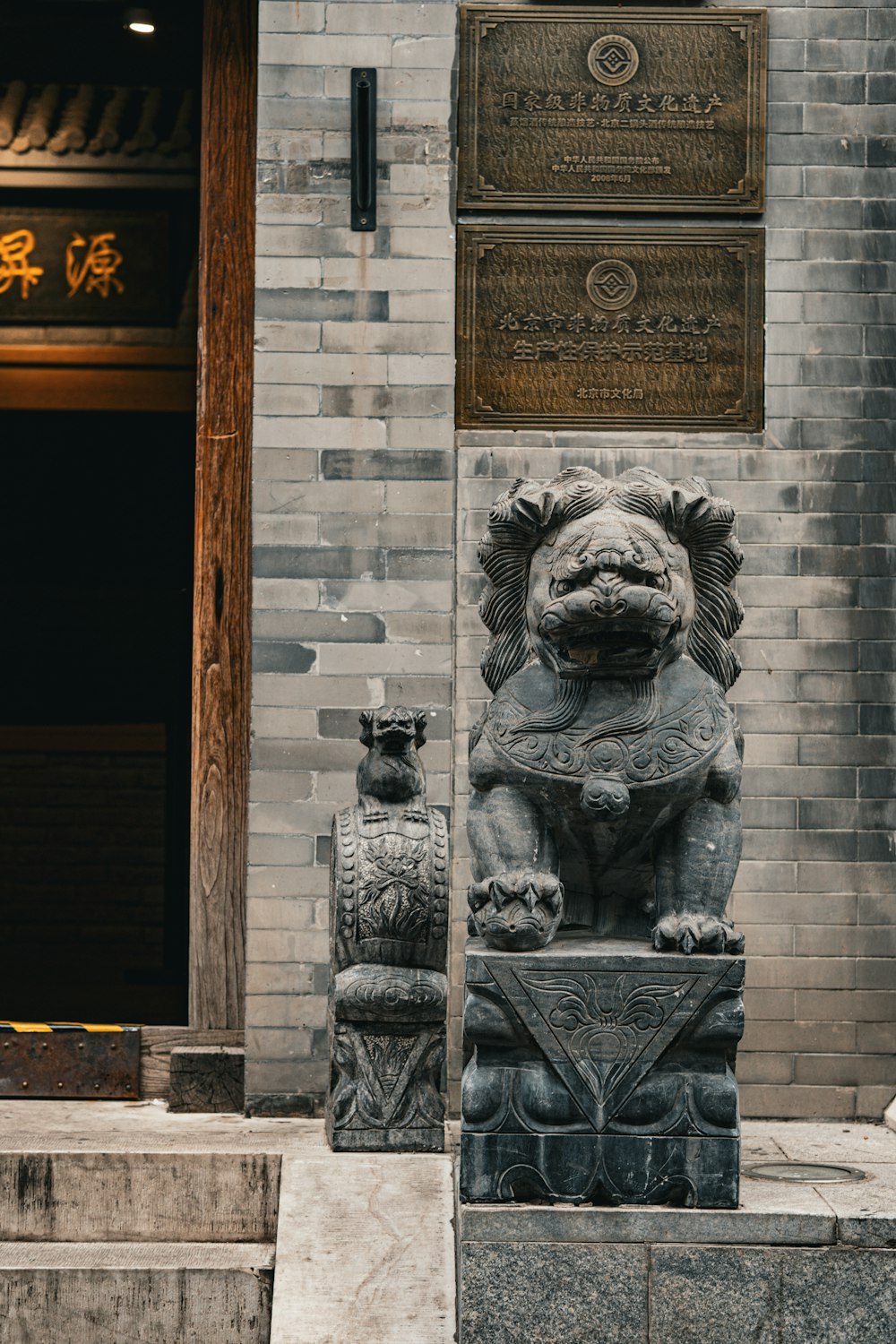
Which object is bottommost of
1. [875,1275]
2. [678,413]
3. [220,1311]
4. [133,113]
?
[220,1311]

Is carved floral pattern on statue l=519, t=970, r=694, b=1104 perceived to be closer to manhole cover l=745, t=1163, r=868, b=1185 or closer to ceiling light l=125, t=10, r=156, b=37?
manhole cover l=745, t=1163, r=868, b=1185

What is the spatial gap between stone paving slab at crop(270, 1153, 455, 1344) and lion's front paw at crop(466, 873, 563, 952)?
38.5 inches

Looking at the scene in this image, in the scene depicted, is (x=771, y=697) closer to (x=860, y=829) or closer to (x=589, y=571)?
(x=860, y=829)

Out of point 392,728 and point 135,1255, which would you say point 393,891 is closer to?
point 392,728

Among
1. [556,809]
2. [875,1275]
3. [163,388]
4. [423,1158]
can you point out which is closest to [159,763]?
[163,388]

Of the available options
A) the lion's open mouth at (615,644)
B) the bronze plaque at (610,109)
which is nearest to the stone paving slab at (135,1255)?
the lion's open mouth at (615,644)

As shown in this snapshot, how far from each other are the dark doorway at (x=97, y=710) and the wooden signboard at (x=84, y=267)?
23.4 inches

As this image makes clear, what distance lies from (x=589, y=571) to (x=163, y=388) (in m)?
5.05

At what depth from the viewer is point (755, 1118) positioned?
7547 mm

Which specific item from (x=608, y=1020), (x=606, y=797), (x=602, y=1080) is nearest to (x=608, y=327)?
(x=606, y=797)

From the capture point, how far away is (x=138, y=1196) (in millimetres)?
5988

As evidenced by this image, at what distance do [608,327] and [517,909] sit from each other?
11.7ft

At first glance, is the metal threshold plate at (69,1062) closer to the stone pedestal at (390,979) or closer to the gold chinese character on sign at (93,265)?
the stone pedestal at (390,979)

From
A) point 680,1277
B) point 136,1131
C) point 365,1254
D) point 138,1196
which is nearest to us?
point 680,1277
